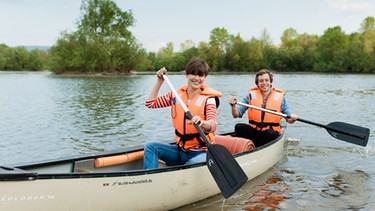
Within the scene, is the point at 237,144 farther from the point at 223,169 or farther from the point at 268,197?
the point at 223,169

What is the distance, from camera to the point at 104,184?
11.5 feet

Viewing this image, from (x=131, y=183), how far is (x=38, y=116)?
28.5 ft

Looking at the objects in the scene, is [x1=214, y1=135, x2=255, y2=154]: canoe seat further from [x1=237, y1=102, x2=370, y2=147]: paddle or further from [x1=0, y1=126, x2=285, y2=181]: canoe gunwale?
[x1=237, y1=102, x2=370, y2=147]: paddle

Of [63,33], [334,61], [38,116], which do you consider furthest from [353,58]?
[38,116]

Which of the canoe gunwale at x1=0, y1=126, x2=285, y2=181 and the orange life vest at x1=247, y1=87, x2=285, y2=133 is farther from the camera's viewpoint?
the orange life vest at x1=247, y1=87, x2=285, y2=133

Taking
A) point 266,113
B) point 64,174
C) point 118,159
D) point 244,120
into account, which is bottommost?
point 244,120

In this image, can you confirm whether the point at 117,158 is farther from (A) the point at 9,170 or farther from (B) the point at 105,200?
(A) the point at 9,170

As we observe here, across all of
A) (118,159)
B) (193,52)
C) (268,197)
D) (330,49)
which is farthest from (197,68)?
(193,52)

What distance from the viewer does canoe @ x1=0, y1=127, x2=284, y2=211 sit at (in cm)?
310

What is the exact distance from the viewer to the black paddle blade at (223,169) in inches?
154

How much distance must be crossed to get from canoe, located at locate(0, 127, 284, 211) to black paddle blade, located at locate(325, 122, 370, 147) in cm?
166

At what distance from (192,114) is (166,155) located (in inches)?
21.4

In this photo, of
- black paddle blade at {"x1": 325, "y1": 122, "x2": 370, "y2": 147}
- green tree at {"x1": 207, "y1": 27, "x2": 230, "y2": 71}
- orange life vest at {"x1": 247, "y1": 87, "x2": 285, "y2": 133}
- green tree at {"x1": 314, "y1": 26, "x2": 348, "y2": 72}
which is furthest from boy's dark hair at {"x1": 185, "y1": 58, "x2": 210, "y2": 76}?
green tree at {"x1": 207, "y1": 27, "x2": 230, "y2": 71}

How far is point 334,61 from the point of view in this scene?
5756cm
